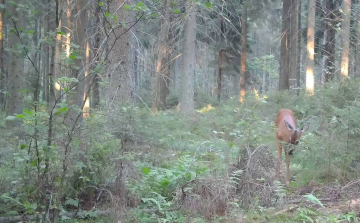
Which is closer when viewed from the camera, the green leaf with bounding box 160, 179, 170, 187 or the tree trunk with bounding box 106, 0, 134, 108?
the green leaf with bounding box 160, 179, 170, 187

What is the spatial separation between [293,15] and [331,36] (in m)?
5.42

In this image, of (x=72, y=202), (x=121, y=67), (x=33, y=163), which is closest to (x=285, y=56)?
(x=121, y=67)

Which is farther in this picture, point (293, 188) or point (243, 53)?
point (243, 53)

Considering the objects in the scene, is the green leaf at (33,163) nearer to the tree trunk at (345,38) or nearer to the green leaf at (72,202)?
the green leaf at (72,202)

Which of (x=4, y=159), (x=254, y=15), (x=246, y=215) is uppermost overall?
(x=254, y=15)

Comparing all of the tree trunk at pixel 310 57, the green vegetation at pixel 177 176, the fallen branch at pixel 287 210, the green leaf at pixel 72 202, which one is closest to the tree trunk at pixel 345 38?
the tree trunk at pixel 310 57

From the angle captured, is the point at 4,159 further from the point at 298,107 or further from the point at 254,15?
the point at 254,15

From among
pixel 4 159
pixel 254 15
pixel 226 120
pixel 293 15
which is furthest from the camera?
pixel 254 15

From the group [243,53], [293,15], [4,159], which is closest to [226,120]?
[293,15]

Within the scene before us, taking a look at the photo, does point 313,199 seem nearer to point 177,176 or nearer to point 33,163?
point 177,176

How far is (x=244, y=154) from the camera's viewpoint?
6.61m

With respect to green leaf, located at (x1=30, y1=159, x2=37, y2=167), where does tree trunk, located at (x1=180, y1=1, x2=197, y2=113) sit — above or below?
above

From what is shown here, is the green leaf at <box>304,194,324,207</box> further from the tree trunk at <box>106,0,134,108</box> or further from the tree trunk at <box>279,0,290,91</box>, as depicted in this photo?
the tree trunk at <box>279,0,290,91</box>

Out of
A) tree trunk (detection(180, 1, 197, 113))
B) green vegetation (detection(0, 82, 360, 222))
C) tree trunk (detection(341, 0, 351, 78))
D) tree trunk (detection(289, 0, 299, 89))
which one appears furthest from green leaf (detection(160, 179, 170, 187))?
tree trunk (detection(289, 0, 299, 89))
